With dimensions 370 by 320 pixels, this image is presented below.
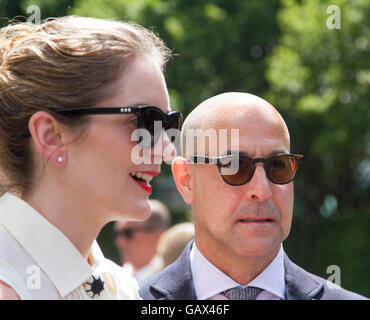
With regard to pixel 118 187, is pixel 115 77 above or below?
above

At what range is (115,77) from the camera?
2084 millimetres

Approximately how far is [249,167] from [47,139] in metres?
1.00

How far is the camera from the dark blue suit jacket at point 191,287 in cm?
270

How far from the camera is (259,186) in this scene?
8.88ft

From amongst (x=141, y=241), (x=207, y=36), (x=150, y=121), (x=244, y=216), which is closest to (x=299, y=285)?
(x=244, y=216)

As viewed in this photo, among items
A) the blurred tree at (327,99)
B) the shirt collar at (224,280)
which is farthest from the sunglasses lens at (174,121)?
the blurred tree at (327,99)

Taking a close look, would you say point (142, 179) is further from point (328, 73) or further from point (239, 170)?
point (328, 73)

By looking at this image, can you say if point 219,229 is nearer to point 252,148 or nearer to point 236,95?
point 252,148

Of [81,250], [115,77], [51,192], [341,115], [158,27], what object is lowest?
[81,250]

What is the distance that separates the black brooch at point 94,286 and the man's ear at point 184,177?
84 cm

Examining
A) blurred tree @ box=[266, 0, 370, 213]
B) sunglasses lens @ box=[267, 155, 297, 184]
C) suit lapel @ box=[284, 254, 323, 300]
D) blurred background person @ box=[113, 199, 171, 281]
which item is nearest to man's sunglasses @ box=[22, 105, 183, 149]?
sunglasses lens @ box=[267, 155, 297, 184]

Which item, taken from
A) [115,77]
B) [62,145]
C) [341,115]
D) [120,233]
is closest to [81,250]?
[62,145]
